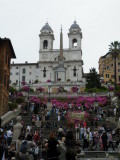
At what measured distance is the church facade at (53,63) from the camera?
394 ft

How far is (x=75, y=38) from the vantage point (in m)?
128

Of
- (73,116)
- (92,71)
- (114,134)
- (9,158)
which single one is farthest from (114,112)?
(92,71)

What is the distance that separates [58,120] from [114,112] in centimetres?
757

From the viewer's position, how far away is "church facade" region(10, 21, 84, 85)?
120125mm

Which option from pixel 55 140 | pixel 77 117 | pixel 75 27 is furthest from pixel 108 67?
pixel 55 140

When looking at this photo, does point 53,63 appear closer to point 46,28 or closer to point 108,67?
point 46,28

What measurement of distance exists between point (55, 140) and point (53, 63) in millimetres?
110135

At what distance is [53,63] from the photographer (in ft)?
410

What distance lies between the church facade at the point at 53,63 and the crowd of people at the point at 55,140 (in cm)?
6926

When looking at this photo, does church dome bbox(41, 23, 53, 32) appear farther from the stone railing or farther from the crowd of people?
the stone railing

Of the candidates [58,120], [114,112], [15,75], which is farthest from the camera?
[15,75]

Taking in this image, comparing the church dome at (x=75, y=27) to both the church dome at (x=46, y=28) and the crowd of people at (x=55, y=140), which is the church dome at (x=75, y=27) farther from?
the crowd of people at (x=55, y=140)

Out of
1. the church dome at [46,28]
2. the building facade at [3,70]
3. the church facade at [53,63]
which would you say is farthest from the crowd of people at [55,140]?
the church dome at [46,28]

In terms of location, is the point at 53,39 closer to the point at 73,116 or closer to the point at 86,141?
the point at 73,116
